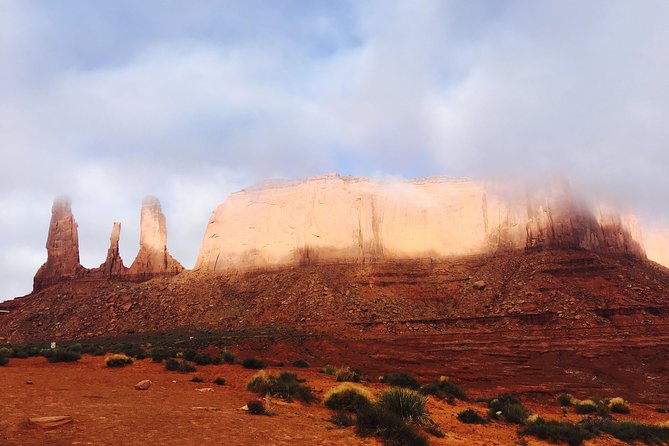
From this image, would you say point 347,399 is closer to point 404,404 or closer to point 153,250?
point 404,404

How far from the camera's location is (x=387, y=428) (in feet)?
35.3

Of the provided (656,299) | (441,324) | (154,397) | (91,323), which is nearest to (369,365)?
(441,324)

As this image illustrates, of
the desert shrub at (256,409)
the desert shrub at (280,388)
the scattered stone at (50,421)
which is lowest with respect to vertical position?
the desert shrub at (280,388)

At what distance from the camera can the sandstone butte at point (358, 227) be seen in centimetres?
6397

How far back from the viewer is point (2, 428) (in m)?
8.72

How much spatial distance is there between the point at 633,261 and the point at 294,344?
44.3 meters

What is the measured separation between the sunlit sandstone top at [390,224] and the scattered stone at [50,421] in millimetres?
58093

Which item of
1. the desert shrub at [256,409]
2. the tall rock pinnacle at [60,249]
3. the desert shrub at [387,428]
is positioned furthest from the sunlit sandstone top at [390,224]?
the desert shrub at [256,409]

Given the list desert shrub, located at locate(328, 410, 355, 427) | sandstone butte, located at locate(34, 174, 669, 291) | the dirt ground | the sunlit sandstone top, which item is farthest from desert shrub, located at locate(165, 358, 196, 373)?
the sunlit sandstone top

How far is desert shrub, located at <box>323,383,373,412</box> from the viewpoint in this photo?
13844 millimetres

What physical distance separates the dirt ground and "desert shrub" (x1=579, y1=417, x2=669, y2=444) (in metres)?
0.76

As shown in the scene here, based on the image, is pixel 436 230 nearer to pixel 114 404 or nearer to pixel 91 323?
pixel 91 323

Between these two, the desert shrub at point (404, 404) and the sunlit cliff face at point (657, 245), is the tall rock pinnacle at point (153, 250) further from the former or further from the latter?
the sunlit cliff face at point (657, 245)

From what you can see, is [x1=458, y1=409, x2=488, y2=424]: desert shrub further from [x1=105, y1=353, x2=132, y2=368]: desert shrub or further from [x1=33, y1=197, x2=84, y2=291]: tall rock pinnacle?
[x1=33, y1=197, x2=84, y2=291]: tall rock pinnacle
